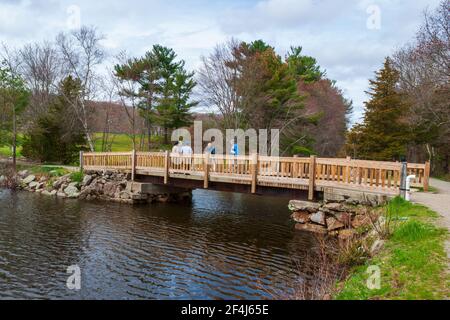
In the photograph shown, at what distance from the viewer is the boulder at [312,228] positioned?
1226cm

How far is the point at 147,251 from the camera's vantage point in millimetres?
10164

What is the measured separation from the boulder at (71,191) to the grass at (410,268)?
16.9 meters

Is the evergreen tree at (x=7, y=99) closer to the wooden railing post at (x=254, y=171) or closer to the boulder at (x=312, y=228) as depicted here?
the wooden railing post at (x=254, y=171)

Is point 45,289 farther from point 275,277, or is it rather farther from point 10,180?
point 10,180

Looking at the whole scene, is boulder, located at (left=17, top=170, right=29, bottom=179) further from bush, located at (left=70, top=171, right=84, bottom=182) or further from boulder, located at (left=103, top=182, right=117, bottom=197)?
boulder, located at (left=103, top=182, right=117, bottom=197)

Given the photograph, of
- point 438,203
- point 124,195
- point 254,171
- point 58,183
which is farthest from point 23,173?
point 438,203

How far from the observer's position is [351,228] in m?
11.1

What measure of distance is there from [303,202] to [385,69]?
19203 millimetres

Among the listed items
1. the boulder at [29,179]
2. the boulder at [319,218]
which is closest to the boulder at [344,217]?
the boulder at [319,218]

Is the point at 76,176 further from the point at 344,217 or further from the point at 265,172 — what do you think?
the point at 344,217

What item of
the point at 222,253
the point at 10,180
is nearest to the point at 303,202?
the point at 222,253

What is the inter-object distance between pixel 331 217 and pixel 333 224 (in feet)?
0.83
